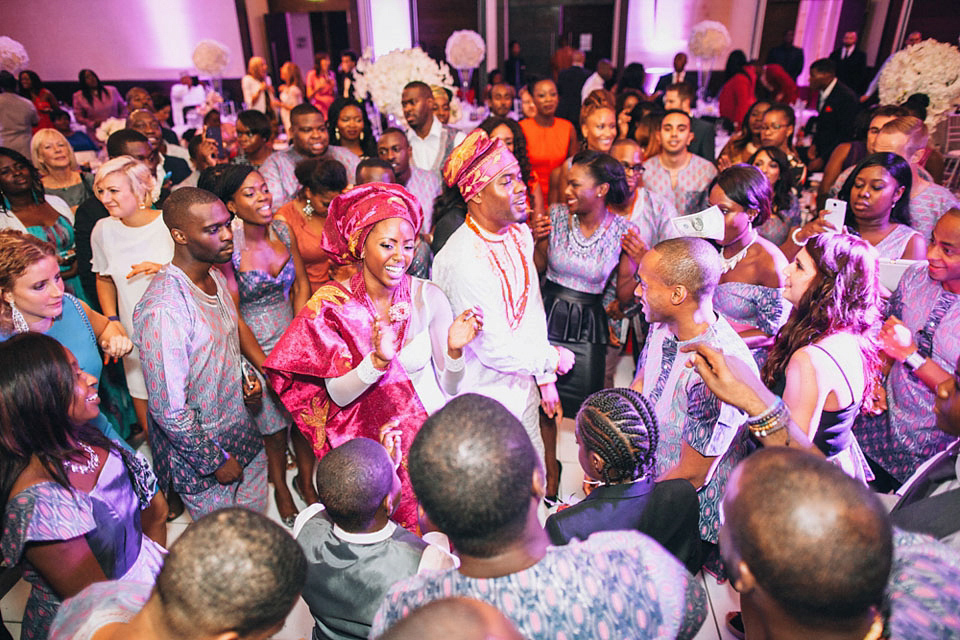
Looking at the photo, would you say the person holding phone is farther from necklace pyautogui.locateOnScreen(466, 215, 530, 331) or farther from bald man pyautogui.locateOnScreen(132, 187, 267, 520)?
bald man pyautogui.locateOnScreen(132, 187, 267, 520)

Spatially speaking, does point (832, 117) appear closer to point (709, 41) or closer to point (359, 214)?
point (709, 41)

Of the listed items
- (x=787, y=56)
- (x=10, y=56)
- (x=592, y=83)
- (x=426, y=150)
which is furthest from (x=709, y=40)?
(x=10, y=56)

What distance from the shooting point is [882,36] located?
10.7 meters

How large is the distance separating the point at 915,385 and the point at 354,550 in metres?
2.26

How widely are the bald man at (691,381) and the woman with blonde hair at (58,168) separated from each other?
12.5 feet

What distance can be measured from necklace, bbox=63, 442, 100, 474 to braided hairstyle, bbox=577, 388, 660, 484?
1.36m

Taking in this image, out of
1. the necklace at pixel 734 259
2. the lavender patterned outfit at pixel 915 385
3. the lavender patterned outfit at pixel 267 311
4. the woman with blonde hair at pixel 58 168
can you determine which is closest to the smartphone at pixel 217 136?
the woman with blonde hair at pixel 58 168

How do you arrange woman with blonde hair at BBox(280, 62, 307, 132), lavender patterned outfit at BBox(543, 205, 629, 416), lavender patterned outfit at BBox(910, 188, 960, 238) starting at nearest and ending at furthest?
1. lavender patterned outfit at BBox(543, 205, 629, 416)
2. lavender patterned outfit at BBox(910, 188, 960, 238)
3. woman with blonde hair at BBox(280, 62, 307, 132)

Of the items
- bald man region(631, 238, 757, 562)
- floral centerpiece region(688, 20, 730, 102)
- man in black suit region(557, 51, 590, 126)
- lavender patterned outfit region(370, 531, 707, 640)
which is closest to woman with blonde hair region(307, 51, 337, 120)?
man in black suit region(557, 51, 590, 126)

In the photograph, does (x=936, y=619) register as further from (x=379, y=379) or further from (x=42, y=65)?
(x=42, y=65)

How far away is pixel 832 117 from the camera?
19.7ft

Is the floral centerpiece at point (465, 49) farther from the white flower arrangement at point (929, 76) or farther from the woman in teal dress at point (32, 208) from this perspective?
the woman in teal dress at point (32, 208)

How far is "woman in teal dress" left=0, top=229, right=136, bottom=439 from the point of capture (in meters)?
2.07

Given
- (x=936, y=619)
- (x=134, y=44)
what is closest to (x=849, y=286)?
(x=936, y=619)
